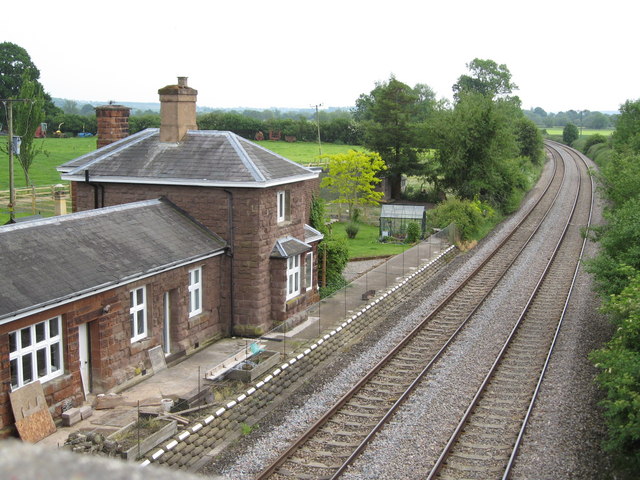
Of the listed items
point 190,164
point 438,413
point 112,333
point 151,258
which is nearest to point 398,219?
point 190,164

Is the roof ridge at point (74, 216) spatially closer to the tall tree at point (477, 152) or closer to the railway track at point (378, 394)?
the railway track at point (378, 394)

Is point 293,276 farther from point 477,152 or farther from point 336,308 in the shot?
point 477,152

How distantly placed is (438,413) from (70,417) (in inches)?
303

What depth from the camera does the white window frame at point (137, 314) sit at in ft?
54.4

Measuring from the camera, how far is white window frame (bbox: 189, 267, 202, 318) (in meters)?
19.3

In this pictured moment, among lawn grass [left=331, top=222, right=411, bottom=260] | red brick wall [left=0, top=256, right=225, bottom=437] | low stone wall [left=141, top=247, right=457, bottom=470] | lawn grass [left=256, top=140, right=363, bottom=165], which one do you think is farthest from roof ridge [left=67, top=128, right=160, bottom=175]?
lawn grass [left=256, top=140, right=363, bottom=165]

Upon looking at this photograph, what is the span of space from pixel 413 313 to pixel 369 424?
9.84 m

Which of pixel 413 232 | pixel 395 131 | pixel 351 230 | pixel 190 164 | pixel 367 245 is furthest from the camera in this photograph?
pixel 395 131

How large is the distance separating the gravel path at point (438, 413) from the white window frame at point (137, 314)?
12.7 feet

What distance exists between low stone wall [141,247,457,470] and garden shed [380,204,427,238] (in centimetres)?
1427

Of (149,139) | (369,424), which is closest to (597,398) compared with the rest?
(369,424)

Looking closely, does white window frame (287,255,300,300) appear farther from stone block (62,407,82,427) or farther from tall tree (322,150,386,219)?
tall tree (322,150,386,219)

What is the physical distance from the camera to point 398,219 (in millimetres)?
40031

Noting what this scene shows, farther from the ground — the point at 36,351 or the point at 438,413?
the point at 36,351
